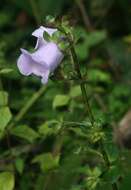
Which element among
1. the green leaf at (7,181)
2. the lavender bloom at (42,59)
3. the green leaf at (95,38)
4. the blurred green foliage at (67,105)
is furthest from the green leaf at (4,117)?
the green leaf at (95,38)

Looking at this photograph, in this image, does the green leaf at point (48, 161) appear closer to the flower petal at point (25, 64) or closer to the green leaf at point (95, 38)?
the flower petal at point (25, 64)

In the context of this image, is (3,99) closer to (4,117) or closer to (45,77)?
(4,117)

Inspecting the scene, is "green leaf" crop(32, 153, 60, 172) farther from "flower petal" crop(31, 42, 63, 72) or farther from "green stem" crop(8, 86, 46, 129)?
"flower petal" crop(31, 42, 63, 72)

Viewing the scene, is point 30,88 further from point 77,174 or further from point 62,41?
point 62,41

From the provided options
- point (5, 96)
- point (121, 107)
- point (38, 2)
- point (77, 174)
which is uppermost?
point (38, 2)

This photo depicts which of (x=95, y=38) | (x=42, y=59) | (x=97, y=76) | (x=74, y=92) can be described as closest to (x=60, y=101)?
(x=74, y=92)

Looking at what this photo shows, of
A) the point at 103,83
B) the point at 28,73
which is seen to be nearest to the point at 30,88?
the point at 103,83
